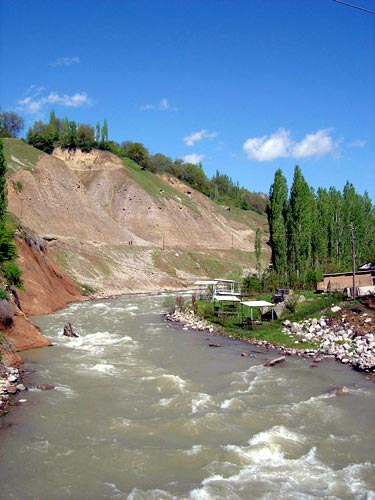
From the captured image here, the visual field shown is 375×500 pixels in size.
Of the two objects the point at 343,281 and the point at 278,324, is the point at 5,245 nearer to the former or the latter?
the point at 278,324

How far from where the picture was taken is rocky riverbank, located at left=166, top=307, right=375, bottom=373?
22850 millimetres

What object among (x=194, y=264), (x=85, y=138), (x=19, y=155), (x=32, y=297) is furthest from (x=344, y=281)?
(x=85, y=138)

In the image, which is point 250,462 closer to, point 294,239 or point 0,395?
point 0,395

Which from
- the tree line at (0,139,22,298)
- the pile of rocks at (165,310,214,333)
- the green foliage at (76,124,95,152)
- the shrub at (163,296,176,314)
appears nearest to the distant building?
the pile of rocks at (165,310,214,333)

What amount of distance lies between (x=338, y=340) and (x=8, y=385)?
1699 centimetres

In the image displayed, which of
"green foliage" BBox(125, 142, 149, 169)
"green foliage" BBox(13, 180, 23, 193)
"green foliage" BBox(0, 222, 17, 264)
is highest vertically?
"green foliage" BBox(125, 142, 149, 169)

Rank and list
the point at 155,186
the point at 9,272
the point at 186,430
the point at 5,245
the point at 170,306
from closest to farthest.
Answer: the point at 186,430
the point at 5,245
the point at 9,272
the point at 170,306
the point at 155,186

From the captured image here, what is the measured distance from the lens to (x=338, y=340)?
1005 inches

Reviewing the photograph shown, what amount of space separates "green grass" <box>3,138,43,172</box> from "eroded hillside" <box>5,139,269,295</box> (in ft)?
0.59

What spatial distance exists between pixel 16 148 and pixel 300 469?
91.1 meters

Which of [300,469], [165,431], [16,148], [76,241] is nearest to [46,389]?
[165,431]

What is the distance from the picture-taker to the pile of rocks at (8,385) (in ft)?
51.5

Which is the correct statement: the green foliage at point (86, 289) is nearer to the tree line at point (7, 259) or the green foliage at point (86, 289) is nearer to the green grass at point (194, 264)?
the green grass at point (194, 264)

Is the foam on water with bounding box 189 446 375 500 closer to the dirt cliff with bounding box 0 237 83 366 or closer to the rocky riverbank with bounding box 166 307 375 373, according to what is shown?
the rocky riverbank with bounding box 166 307 375 373
